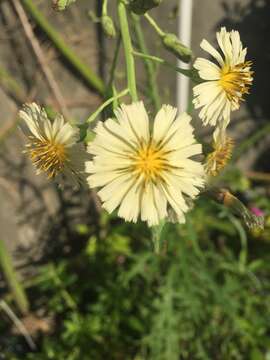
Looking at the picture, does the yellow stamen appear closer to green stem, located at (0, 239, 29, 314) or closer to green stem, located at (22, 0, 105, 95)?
green stem, located at (22, 0, 105, 95)

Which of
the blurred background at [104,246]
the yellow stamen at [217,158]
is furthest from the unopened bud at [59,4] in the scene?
the blurred background at [104,246]

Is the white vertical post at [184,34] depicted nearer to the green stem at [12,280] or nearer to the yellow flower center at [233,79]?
the green stem at [12,280]

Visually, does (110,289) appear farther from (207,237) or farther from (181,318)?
(207,237)

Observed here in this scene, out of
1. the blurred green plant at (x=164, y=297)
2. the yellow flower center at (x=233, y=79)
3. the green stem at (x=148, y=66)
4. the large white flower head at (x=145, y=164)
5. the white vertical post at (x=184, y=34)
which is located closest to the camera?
the large white flower head at (x=145, y=164)

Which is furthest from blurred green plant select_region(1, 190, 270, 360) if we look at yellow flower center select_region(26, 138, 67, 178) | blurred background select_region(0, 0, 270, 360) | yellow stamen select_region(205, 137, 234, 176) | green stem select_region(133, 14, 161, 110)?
yellow flower center select_region(26, 138, 67, 178)

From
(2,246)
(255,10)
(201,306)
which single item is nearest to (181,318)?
(201,306)

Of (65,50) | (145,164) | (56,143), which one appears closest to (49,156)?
(56,143)

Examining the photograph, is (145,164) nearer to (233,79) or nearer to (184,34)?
(233,79)
